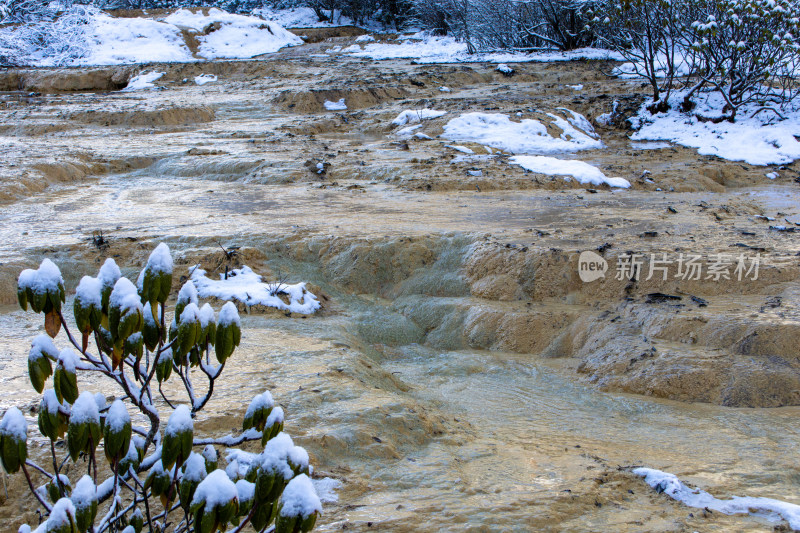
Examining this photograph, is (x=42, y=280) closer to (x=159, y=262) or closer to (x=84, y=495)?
(x=159, y=262)

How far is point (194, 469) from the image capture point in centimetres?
151

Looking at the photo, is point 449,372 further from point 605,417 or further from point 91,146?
point 91,146

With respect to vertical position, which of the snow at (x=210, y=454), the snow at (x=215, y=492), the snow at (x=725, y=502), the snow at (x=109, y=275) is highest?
the snow at (x=109, y=275)

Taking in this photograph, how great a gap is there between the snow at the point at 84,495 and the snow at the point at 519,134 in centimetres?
931

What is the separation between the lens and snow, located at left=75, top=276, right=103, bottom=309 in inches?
59.1

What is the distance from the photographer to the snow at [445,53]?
682 inches

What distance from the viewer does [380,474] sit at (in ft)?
9.20

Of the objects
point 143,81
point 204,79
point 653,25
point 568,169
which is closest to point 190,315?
point 568,169

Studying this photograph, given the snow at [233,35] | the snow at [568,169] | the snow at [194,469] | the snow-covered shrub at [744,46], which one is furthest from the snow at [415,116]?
the snow at [233,35]

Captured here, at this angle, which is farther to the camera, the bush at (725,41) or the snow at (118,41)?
the snow at (118,41)

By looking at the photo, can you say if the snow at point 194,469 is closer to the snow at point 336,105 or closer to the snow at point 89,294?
the snow at point 89,294

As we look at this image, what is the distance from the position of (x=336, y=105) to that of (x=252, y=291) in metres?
9.71

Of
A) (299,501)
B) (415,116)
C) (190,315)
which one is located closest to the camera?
(299,501)

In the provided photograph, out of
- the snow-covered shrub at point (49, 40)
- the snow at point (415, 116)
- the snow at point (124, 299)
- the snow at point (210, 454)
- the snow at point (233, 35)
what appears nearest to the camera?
the snow at point (124, 299)
